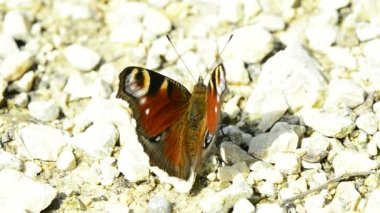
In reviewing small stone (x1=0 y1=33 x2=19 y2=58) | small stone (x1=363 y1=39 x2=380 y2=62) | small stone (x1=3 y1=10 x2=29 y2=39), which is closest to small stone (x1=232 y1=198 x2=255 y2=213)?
small stone (x1=363 y1=39 x2=380 y2=62)

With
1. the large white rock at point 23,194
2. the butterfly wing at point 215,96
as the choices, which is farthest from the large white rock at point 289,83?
the large white rock at point 23,194

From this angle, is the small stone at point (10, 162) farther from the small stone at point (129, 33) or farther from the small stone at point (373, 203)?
the small stone at point (373, 203)

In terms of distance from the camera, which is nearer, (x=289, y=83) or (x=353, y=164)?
(x=353, y=164)

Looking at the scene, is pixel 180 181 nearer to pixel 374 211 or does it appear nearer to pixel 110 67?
pixel 374 211


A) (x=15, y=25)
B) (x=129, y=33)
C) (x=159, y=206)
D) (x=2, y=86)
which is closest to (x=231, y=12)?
(x=129, y=33)

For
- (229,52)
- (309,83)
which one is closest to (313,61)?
(309,83)

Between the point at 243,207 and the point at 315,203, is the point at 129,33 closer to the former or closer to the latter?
the point at 243,207
